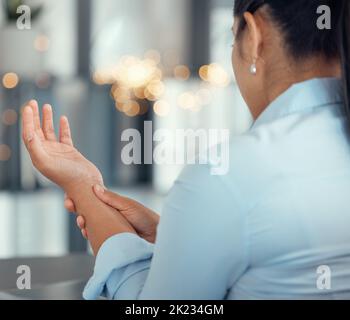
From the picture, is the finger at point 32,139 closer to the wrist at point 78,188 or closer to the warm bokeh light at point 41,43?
the wrist at point 78,188

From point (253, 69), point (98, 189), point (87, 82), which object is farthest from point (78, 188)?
point (87, 82)

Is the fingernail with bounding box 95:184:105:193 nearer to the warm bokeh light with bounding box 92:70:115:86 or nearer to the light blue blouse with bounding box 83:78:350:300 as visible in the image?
the light blue blouse with bounding box 83:78:350:300

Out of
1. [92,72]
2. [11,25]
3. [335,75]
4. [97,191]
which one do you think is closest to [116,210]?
[97,191]

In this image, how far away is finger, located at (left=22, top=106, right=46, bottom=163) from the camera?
33.8 inches

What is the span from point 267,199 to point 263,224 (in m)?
0.03

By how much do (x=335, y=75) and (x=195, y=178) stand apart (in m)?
0.24

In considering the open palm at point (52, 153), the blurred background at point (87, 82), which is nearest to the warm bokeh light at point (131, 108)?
the blurred background at point (87, 82)

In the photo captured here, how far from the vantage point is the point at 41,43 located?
76.3 inches

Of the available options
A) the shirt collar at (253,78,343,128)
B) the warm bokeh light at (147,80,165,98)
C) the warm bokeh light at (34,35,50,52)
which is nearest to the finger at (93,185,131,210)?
the shirt collar at (253,78,343,128)

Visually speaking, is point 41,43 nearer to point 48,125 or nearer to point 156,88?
point 156,88

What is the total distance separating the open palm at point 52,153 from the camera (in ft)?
2.85

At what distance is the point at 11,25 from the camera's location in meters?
1.79

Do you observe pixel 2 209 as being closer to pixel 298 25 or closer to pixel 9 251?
pixel 9 251

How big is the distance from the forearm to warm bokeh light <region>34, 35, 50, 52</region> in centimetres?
110
